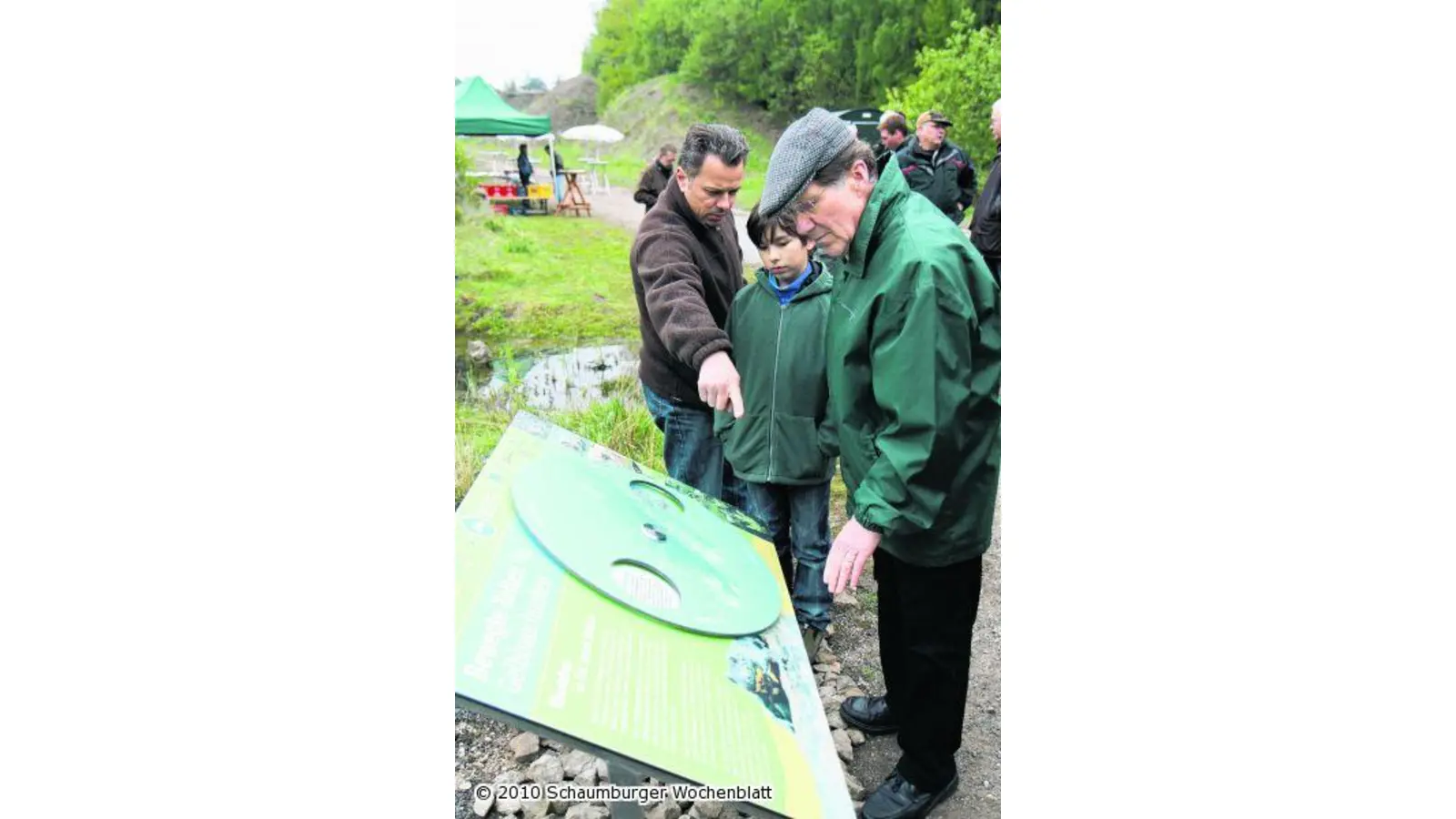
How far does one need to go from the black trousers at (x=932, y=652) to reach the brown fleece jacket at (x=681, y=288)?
27.1 inches

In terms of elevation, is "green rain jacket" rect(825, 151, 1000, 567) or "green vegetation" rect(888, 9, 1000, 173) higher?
"green vegetation" rect(888, 9, 1000, 173)

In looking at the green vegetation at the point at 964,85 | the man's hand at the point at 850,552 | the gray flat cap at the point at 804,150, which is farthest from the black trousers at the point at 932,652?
the green vegetation at the point at 964,85

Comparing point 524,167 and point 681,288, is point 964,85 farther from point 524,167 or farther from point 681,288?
point 681,288

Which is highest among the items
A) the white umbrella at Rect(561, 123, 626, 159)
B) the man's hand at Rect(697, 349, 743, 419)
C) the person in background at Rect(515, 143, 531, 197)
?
the white umbrella at Rect(561, 123, 626, 159)

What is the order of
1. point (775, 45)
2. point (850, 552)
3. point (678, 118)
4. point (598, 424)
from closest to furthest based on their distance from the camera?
1. point (850, 552)
2. point (775, 45)
3. point (598, 424)
4. point (678, 118)

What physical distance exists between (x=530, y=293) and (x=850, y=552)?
3.61 m

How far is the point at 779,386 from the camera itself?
2449 millimetres

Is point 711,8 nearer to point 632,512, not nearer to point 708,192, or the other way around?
point 708,192

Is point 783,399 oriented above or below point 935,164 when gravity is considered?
below

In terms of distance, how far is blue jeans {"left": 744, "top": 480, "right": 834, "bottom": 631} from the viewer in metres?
2.68

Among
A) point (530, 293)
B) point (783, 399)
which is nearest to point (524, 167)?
A: point (530, 293)

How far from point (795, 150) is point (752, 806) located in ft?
3.85

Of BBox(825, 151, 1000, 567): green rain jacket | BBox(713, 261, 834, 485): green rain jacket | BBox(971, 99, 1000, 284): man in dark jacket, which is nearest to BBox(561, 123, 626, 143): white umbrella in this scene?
BBox(971, 99, 1000, 284): man in dark jacket

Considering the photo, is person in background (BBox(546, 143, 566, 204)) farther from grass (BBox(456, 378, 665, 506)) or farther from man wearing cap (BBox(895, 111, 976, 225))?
grass (BBox(456, 378, 665, 506))
